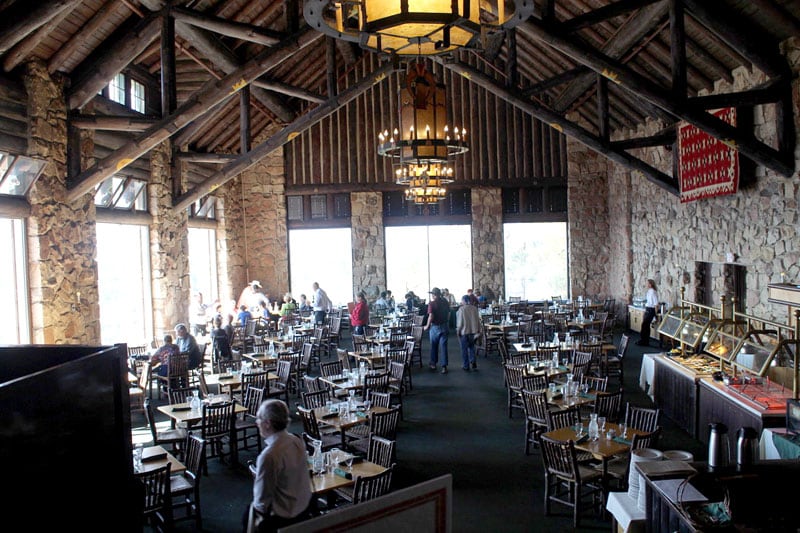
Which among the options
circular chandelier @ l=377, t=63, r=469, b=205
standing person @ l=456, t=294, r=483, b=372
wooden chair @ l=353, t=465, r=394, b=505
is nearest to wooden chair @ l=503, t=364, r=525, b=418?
standing person @ l=456, t=294, r=483, b=372

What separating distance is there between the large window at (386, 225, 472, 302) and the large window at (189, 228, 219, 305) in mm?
5335

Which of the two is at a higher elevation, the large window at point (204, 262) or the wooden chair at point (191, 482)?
the large window at point (204, 262)

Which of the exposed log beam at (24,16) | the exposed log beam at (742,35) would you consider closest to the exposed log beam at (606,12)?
the exposed log beam at (742,35)

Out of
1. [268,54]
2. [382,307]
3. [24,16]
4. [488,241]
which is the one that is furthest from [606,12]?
[488,241]

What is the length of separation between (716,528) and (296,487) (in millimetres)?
2649

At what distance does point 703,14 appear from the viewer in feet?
32.0

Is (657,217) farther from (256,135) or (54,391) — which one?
(54,391)

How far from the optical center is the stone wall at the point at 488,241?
20244 mm

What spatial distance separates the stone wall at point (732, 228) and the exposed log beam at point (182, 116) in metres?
8.11

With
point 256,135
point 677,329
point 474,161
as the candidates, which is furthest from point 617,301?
point 256,135

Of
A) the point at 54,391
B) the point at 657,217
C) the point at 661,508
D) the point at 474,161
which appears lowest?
the point at 661,508

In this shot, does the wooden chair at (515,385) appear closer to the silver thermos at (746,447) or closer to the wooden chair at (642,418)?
the wooden chair at (642,418)

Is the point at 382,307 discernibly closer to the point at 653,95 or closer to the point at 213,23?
the point at 213,23

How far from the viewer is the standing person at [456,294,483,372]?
43.1 feet
